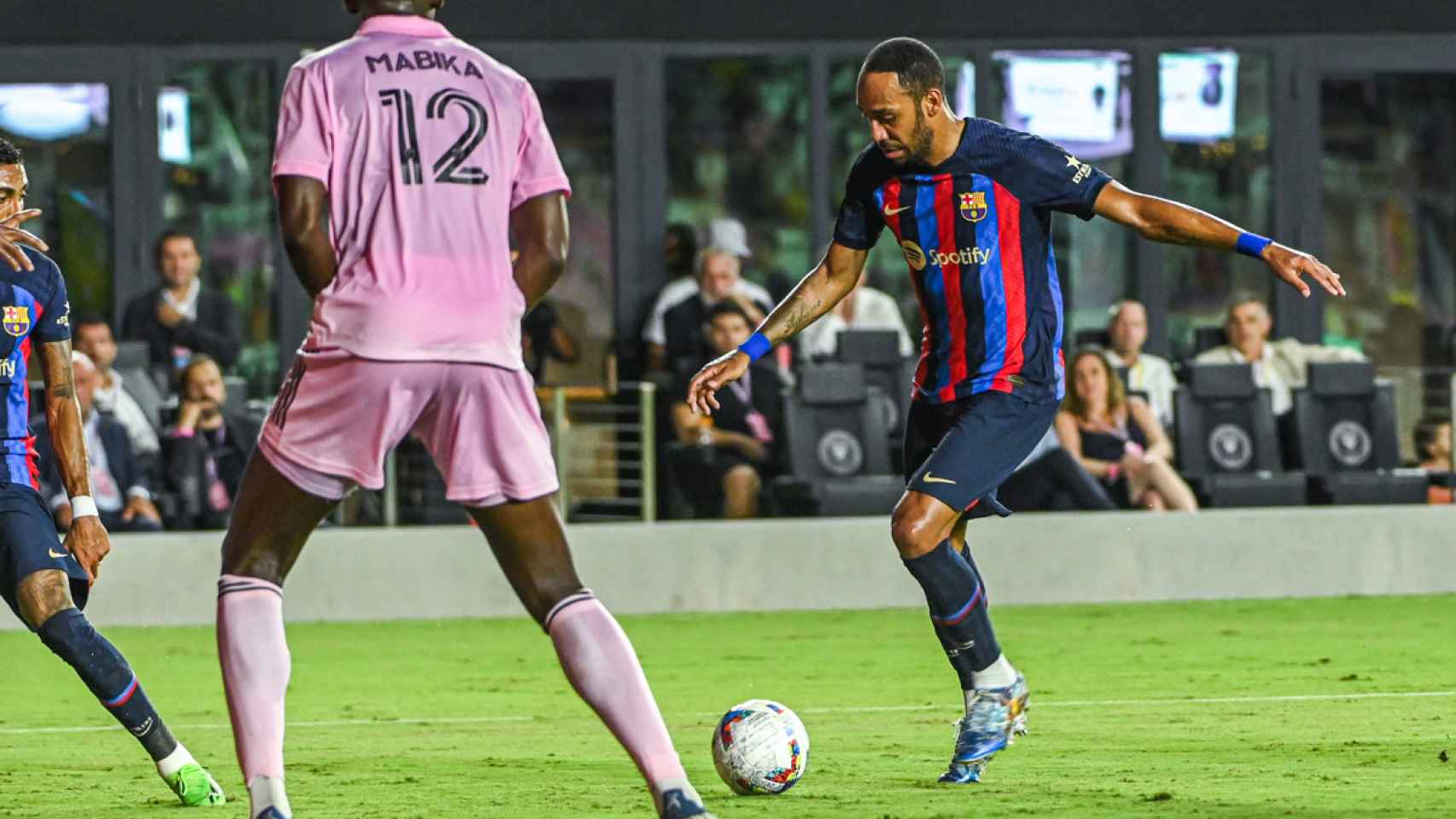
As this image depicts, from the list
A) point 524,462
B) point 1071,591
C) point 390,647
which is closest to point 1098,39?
point 1071,591

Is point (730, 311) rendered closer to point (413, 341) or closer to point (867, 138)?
point (867, 138)

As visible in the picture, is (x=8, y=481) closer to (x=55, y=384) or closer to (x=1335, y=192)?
(x=55, y=384)

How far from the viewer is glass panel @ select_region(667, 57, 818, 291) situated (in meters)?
17.6

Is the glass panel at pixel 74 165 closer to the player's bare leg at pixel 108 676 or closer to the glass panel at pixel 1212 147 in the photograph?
the glass panel at pixel 1212 147

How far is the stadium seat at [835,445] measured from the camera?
47.3 feet

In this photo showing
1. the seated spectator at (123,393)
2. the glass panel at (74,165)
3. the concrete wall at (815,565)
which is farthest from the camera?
the glass panel at (74,165)

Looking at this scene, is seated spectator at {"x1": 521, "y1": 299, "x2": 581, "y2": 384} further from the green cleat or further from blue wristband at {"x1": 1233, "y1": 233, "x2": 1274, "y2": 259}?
blue wristband at {"x1": 1233, "y1": 233, "x2": 1274, "y2": 259}

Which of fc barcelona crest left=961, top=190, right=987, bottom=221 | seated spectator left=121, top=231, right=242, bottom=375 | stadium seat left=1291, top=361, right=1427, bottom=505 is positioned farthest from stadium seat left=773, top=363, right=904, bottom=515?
fc barcelona crest left=961, top=190, right=987, bottom=221

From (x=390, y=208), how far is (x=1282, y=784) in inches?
119

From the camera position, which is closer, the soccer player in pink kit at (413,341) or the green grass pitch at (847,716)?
the soccer player in pink kit at (413,341)

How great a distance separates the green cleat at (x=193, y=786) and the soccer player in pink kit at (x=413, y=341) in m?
1.54

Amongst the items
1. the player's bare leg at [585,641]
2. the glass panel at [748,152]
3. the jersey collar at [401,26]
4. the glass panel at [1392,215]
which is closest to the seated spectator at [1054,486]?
the glass panel at [748,152]

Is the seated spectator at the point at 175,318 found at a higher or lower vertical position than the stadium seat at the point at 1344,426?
higher

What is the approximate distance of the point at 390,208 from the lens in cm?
A: 538
